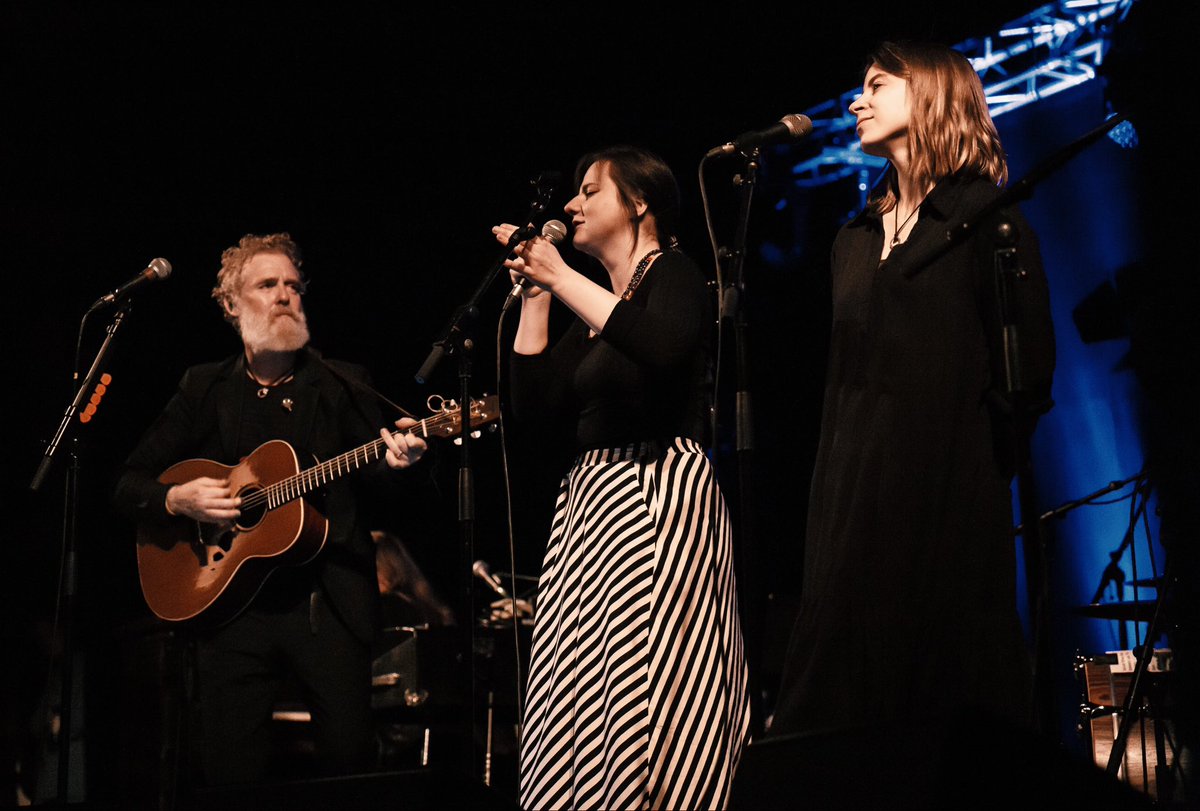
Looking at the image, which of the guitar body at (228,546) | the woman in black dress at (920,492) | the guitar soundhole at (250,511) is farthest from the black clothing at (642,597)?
the guitar soundhole at (250,511)

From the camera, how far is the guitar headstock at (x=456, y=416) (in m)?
3.99

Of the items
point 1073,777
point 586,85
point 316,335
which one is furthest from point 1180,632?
point 316,335

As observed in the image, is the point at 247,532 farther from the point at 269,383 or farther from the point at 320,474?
the point at 269,383

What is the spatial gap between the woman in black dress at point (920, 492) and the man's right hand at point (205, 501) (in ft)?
7.80

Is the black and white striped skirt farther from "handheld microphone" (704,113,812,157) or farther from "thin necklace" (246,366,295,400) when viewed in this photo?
"thin necklace" (246,366,295,400)

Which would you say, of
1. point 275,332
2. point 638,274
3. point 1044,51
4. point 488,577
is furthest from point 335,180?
point 638,274

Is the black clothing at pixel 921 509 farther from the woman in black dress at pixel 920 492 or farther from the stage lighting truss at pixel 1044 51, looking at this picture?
the stage lighting truss at pixel 1044 51

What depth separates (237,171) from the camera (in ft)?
22.5

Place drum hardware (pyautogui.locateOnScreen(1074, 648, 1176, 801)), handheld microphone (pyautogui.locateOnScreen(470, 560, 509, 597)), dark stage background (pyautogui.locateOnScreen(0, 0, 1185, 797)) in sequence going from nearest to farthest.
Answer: drum hardware (pyautogui.locateOnScreen(1074, 648, 1176, 801)) < handheld microphone (pyautogui.locateOnScreen(470, 560, 509, 597)) < dark stage background (pyautogui.locateOnScreen(0, 0, 1185, 797))

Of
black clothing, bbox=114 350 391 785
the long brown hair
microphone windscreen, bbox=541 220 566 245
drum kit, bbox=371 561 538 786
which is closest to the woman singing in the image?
microphone windscreen, bbox=541 220 566 245

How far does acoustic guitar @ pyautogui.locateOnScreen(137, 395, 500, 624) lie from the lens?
4.11 metres

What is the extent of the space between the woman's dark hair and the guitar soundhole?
1.71 m

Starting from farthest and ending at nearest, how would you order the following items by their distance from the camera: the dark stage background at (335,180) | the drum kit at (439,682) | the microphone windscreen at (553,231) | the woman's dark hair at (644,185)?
the dark stage background at (335,180), the drum kit at (439,682), the woman's dark hair at (644,185), the microphone windscreen at (553,231)

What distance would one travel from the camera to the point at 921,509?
2.50 meters
